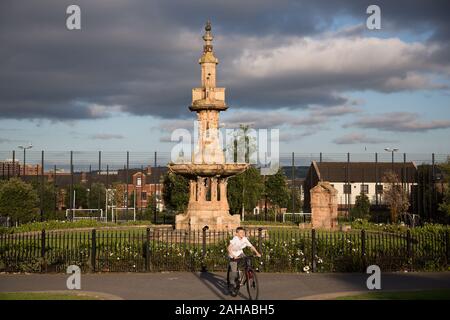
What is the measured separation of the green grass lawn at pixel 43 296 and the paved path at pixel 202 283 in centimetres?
71

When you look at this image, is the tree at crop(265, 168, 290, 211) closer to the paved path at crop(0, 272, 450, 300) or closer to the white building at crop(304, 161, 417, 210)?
the white building at crop(304, 161, 417, 210)

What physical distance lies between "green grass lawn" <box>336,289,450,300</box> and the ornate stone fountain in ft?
44.9

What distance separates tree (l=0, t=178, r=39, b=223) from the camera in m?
41.8

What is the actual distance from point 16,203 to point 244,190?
17482 mm

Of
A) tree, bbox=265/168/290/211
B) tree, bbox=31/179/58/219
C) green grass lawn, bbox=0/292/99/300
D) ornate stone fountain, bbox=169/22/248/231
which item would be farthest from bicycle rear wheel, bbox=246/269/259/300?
tree, bbox=31/179/58/219

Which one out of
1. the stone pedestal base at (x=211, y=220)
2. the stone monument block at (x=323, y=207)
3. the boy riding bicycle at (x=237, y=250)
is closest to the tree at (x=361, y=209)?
the stone monument block at (x=323, y=207)

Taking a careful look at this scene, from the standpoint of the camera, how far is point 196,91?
91.6 feet

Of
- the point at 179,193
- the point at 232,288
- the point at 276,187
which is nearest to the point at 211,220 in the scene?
the point at 232,288

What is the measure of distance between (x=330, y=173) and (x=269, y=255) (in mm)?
59487

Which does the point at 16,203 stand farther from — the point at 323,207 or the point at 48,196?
the point at 323,207

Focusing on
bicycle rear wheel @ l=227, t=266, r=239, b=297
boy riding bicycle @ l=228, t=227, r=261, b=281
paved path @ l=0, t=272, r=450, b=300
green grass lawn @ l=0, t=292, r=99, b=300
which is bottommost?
paved path @ l=0, t=272, r=450, b=300

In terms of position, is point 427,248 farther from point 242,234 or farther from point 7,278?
point 7,278

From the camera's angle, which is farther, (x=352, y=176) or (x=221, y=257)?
(x=352, y=176)

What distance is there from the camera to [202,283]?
15.4 m
